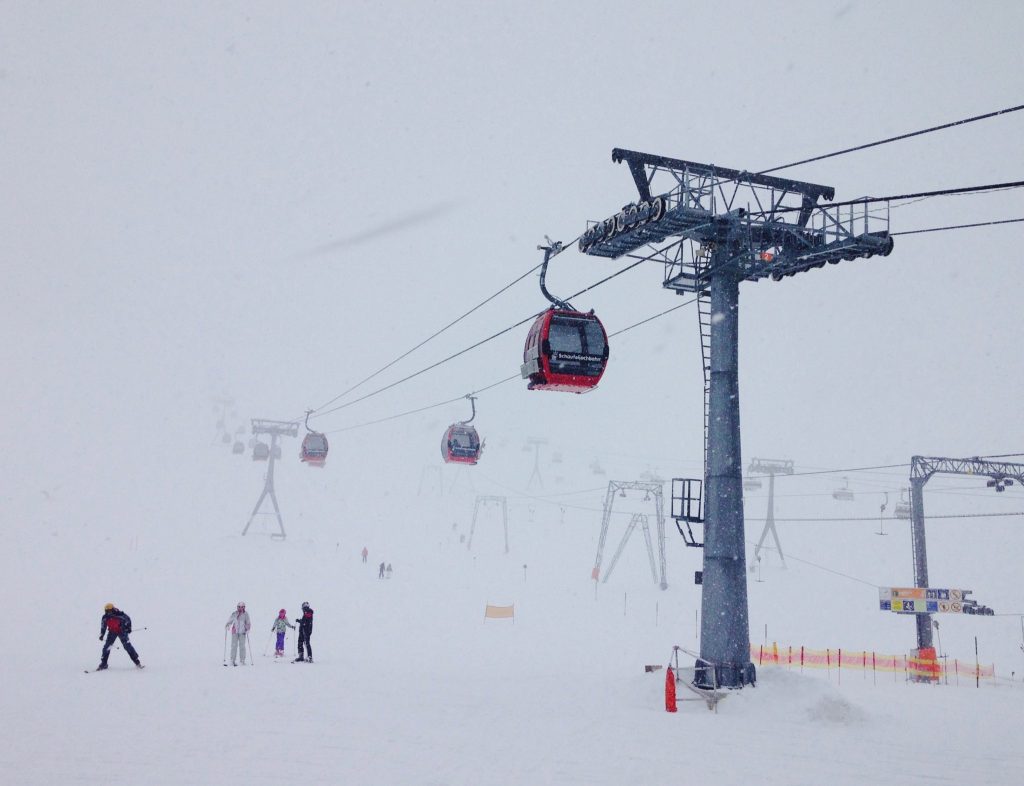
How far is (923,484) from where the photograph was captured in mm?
29703

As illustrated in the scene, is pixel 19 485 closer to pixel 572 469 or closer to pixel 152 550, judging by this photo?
pixel 152 550

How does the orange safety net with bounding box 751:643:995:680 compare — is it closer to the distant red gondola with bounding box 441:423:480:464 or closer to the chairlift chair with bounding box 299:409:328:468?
the distant red gondola with bounding box 441:423:480:464

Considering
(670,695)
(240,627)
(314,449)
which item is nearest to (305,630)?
(240,627)

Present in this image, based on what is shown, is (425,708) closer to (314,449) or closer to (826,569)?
(314,449)

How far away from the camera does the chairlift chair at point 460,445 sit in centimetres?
2841

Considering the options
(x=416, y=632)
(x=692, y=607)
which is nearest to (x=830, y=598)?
(x=692, y=607)

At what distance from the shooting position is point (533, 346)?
1484cm

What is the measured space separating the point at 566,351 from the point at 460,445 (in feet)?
48.0

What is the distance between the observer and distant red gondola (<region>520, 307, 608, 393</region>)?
14484 millimetres

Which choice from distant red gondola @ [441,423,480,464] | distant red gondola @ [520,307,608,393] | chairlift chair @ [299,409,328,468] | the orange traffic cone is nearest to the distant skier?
distant red gondola @ [520,307,608,393]

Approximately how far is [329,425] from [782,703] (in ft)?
522

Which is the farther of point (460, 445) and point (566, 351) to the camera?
point (460, 445)

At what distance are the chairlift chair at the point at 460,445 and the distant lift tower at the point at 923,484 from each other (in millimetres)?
17505

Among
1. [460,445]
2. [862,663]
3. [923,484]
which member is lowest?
[862,663]
